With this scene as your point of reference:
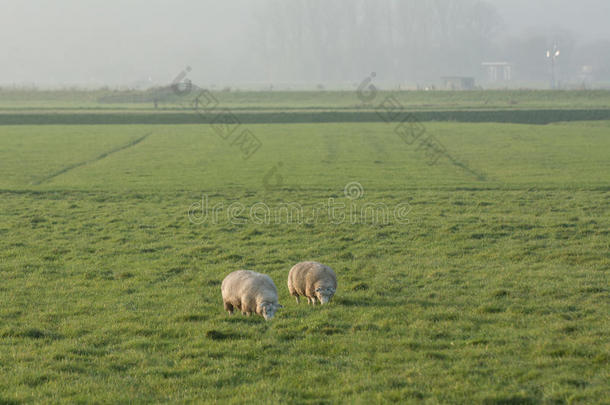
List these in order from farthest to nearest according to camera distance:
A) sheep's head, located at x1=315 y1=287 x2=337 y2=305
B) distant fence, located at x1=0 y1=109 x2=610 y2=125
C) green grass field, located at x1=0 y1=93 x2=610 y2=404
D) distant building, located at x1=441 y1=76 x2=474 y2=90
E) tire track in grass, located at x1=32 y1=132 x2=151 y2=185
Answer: distant building, located at x1=441 y1=76 x2=474 y2=90, distant fence, located at x1=0 y1=109 x2=610 y2=125, tire track in grass, located at x1=32 y1=132 x2=151 y2=185, sheep's head, located at x1=315 y1=287 x2=337 y2=305, green grass field, located at x1=0 y1=93 x2=610 y2=404

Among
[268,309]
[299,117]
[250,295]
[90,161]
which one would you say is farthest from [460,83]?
[268,309]

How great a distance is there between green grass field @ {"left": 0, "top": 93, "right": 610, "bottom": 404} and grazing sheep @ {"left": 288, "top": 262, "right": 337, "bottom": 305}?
0.30 m

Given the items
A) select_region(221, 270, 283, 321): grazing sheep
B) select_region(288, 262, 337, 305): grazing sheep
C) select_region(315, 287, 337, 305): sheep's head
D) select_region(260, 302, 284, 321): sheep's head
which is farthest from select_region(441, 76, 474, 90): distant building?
select_region(260, 302, 284, 321): sheep's head

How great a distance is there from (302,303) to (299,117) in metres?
61.9

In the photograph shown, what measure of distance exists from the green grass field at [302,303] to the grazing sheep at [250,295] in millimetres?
252

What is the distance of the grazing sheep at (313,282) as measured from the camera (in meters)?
12.0

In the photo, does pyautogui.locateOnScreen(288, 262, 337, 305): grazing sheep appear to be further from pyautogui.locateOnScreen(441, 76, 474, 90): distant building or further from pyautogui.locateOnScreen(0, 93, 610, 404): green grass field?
pyautogui.locateOnScreen(441, 76, 474, 90): distant building

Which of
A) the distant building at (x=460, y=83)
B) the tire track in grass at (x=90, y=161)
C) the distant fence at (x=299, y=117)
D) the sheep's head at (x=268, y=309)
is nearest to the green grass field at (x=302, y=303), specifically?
the sheep's head at (x=268, y=309)

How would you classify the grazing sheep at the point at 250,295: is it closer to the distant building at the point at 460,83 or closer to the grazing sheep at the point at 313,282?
the grazing sheep at the point at 313,282

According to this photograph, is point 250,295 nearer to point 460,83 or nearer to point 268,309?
point 268,309

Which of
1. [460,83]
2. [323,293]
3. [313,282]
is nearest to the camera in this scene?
[323,293]

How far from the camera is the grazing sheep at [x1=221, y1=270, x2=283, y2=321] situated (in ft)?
36.5

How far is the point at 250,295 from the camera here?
11.3 meters

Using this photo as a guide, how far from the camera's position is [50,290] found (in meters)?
13.7
